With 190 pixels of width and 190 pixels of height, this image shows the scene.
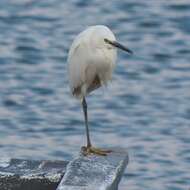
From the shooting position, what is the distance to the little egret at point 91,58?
7645mm

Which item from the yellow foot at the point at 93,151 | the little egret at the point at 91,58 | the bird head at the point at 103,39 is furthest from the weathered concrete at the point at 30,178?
the bird head at the point at 103,39

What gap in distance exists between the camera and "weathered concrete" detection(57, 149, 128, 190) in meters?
5.84

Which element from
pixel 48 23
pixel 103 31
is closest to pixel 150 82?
pixel 48 23

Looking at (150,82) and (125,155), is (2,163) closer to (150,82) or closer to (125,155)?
(125,155)

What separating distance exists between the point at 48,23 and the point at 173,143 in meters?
5.10

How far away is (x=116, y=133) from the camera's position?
44.7 ft

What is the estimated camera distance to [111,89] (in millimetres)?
15148

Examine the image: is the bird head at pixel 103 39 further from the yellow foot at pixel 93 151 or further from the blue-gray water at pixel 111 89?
the blue-gray water at pixel 111 89

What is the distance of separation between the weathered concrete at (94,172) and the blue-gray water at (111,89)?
13.8ft

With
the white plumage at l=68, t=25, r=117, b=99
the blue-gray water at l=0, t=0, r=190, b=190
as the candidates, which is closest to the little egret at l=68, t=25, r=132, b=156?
the white plumage at l=68, t=25, r=117, b=99

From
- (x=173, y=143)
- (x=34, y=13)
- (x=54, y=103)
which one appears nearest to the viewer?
(x=173, y=143)

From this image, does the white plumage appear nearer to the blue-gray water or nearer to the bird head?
the bird head

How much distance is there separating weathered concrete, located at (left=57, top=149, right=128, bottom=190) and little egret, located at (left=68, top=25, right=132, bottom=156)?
941mm

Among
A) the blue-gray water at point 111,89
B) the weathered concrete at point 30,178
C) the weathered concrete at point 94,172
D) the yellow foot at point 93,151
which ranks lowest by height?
the blue-gray water at point 111,89
